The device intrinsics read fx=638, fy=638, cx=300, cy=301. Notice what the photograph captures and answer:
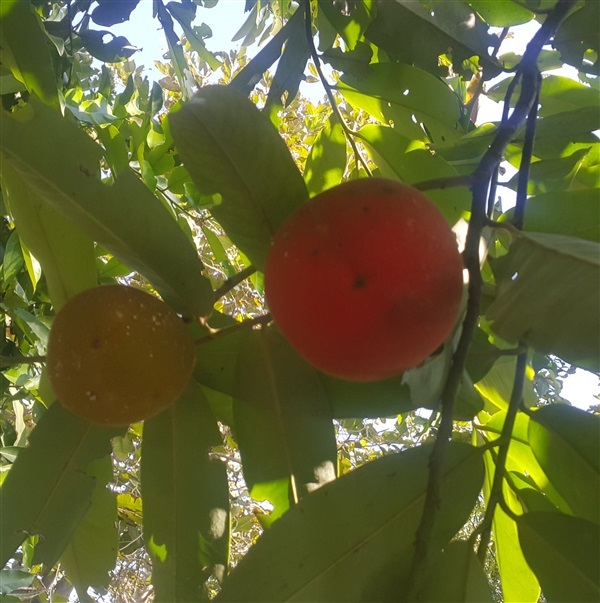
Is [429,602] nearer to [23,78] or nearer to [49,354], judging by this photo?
[49,354]

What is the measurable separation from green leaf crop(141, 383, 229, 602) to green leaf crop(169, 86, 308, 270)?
29cm

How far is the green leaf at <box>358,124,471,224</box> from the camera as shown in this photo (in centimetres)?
92

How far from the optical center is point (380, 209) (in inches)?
24.9

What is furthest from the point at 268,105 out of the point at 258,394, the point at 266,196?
the point at 258,394

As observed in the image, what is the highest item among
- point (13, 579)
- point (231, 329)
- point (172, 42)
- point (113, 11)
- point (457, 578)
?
point (172, 42)

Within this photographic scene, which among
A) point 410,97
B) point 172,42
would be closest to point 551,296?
point 410,97

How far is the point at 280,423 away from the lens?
0.88 m

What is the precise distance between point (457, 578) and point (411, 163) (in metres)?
0.61

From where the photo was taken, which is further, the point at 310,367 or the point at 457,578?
the point at 310,367

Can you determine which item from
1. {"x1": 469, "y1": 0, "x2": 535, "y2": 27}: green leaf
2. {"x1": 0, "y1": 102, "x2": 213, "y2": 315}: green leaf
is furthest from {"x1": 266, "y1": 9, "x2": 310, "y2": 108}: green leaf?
{"x1": 0, "y1": 102, "x2": 213, "y2": 315}: green leaf

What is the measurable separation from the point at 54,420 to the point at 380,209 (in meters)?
0.57

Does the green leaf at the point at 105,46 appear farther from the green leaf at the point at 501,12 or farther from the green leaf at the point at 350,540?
the green leaf at the point at 350,540

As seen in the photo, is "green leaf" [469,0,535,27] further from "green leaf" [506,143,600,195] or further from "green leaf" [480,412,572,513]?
"green leaf" [480,412,572,513]

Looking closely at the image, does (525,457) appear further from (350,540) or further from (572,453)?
(350,540)
